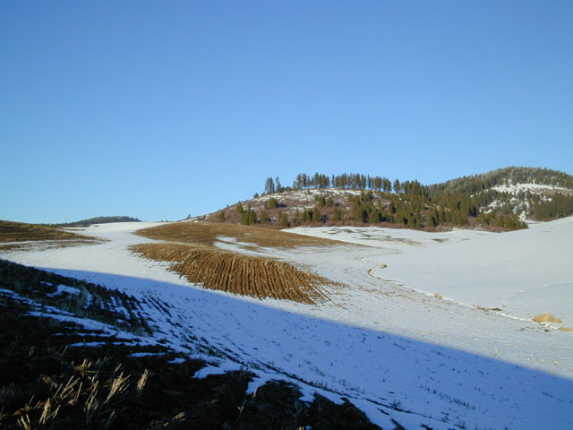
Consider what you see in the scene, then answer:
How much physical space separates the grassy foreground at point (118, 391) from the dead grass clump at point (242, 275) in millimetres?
15424

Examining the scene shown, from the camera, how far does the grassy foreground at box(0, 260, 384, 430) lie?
3.32 meters

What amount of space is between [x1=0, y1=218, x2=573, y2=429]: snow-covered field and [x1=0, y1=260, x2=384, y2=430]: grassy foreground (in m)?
0.82

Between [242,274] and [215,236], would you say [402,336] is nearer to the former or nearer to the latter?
[242,274]

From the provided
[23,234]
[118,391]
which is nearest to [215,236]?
[23,234]

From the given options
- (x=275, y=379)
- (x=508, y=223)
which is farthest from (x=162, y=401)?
(x=508, y=223)

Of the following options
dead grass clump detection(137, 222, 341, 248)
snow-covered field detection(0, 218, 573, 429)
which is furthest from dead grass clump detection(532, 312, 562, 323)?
dead grass clump detection(137, 222, 341, 248)

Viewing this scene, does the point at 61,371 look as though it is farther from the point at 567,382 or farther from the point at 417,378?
the point at 567,382

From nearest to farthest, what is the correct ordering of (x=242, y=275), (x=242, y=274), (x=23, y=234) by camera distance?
(x=242, y=275) < (x=242, y=274) < (x=23, y=234)

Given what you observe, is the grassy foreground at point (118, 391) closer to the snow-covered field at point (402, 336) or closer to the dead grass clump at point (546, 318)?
the snow-covered field at point (402, 336)

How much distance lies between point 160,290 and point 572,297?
981 inches

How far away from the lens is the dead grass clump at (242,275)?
72.6ft

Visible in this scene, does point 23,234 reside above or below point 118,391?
above

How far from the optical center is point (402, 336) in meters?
14.9

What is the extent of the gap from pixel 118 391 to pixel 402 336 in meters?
13.5
